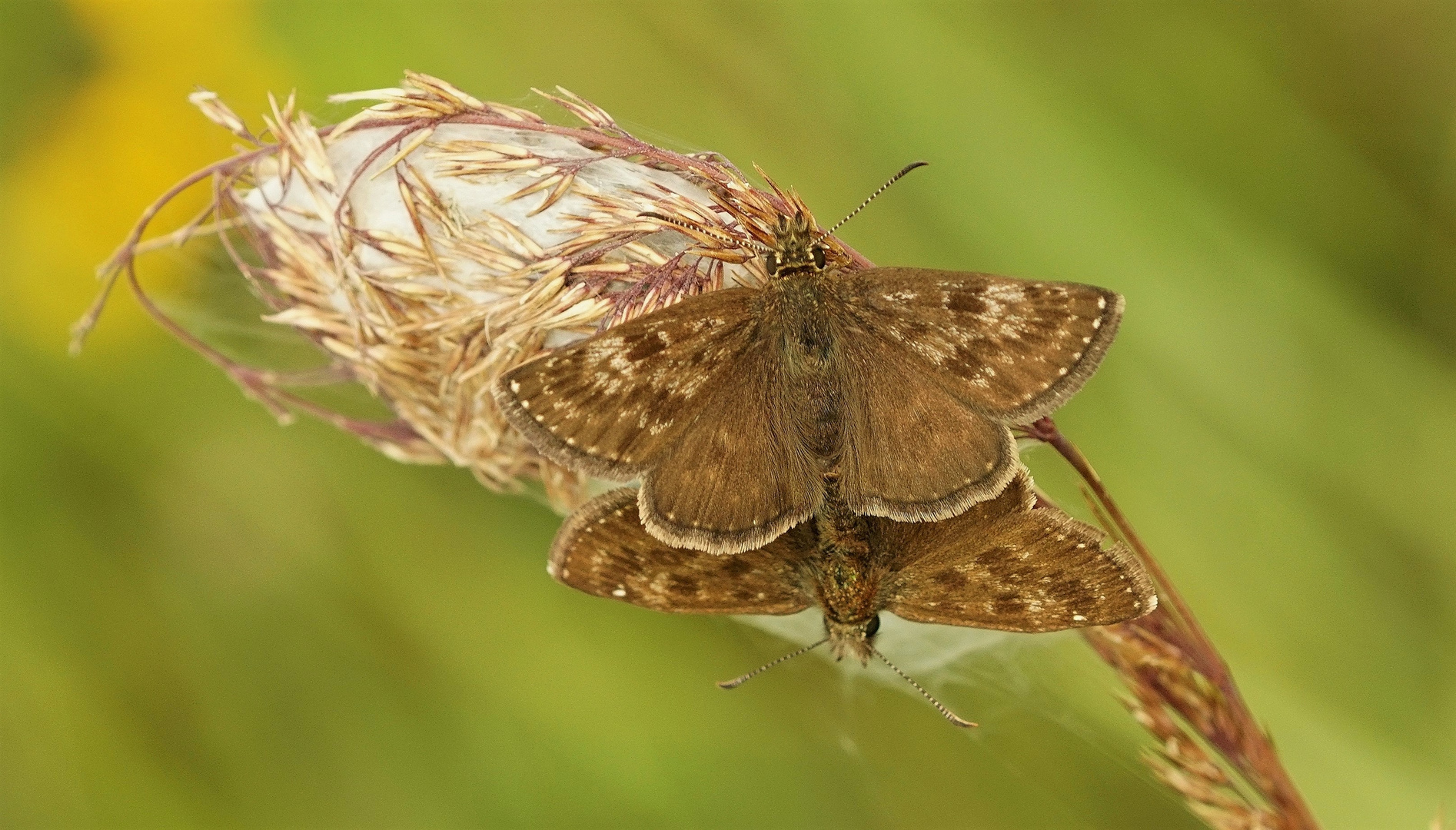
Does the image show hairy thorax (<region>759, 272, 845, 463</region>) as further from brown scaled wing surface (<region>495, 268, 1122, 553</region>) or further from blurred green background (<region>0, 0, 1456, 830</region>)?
blurred green background (<region>0, 0, 1456, 830</region>)

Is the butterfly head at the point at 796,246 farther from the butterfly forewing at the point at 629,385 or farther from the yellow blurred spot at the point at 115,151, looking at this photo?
the yellow blurred spot at the point at 115,151

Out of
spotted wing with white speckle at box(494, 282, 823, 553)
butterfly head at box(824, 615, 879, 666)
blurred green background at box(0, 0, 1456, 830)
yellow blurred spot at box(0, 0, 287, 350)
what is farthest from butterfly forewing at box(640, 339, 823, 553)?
yellow blurred spot at box(0, 0, 287, 350)

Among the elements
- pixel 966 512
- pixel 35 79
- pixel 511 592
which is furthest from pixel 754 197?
pixel 35 79

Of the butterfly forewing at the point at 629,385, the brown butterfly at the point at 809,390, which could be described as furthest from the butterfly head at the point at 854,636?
the butterfly forewing at the point at 629,385

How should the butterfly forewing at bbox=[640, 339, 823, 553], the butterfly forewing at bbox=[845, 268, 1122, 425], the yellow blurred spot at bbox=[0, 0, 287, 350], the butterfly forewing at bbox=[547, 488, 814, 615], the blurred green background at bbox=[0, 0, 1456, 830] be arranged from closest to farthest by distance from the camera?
the butterfly forewing at bbox=[845, 268, 1122, 425] < the butterfly forewing at bbox=[640, 339, 823, 553] < the butterfly forewing at bbox=[547, 488, 814, 615] < the blurred green background at bbox=[0, 0, 1456, 830] < the yellow blurred spot at bbox=[0, 0, 287, 350]

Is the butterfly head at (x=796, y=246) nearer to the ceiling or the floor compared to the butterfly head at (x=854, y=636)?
nearer to the ceiling

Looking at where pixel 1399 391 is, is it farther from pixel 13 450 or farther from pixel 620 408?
pixel 13 450
